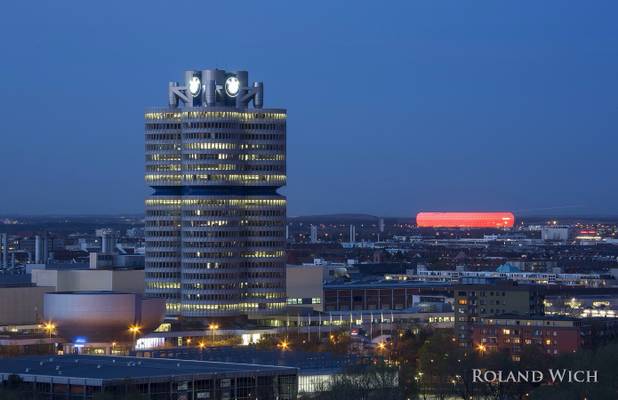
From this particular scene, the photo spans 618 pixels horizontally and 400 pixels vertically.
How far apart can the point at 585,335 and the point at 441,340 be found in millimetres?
19768

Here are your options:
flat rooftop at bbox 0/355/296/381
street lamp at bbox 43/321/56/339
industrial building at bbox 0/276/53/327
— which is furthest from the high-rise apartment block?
flat rooftop at bbox 0/355/296/381

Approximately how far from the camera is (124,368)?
101875 millimetres

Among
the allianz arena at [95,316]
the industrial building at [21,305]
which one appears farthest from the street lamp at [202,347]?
the industrial building at [21,305]

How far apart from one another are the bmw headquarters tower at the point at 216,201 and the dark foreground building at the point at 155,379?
4270 cm

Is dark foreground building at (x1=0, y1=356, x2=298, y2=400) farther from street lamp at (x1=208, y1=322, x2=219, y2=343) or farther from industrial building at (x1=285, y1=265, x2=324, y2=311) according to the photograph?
industrial building at (x1=285, y1=265, x2=324, y2=311)

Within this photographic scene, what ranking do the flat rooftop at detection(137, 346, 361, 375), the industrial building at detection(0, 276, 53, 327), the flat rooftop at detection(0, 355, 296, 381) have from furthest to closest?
the industrial building at detection(0, 276, 53, 327) → the flat rooftop at detection(137, 346, 361, 375) → the flat rooftop at detection(0, 355, 296, 381)

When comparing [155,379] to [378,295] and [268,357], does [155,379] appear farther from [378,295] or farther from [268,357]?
[378,295]

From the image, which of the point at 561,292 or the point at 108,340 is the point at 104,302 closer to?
the point at 108,340

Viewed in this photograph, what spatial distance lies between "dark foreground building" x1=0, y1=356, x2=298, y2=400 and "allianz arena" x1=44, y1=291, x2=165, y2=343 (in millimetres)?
27663

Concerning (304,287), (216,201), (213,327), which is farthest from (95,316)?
(304,287)

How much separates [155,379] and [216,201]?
52.6 metres

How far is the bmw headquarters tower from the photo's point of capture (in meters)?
149

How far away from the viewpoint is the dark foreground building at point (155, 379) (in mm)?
96375

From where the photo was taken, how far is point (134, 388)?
95.8 m
